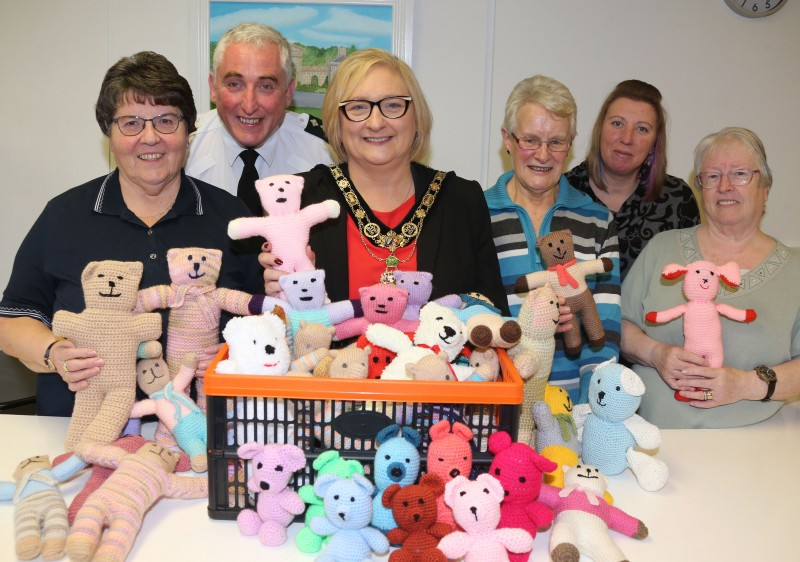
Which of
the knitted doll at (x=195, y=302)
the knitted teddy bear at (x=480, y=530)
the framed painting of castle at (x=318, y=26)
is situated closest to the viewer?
the knitted teddy bear at (x=480, y=530)

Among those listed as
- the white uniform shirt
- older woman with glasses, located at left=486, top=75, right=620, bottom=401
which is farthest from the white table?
the white uniform shirt

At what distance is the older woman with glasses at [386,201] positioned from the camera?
5.94 feet

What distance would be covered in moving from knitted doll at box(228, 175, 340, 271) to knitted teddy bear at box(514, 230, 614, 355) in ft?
1.72

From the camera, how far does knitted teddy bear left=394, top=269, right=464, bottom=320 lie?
5.17 feet

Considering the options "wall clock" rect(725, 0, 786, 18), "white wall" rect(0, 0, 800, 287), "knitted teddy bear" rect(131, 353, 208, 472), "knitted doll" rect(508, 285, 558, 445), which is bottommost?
"knitted teddy bear" rect(131, 353, 208, 472)

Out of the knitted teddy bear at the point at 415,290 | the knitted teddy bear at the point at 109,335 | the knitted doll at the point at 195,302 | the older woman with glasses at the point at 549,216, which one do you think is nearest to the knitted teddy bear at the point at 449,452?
the knitted teddy bear at the point at 415,290

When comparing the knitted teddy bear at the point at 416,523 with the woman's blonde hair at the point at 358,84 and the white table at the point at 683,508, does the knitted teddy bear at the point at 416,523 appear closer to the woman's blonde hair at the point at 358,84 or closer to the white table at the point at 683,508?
the white table at the point at 683,508

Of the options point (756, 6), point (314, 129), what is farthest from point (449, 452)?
point (756, 6)

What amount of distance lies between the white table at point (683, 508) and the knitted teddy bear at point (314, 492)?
23mm

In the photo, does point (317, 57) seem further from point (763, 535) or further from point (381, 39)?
point (763, 535)

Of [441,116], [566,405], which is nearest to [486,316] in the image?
[566,405]

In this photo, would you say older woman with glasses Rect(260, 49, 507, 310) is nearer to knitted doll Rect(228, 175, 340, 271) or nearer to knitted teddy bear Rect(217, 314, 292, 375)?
knitted doll Rect(228, 175, 340, 271)

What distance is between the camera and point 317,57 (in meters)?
3.16

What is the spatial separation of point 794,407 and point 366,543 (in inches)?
55.2
